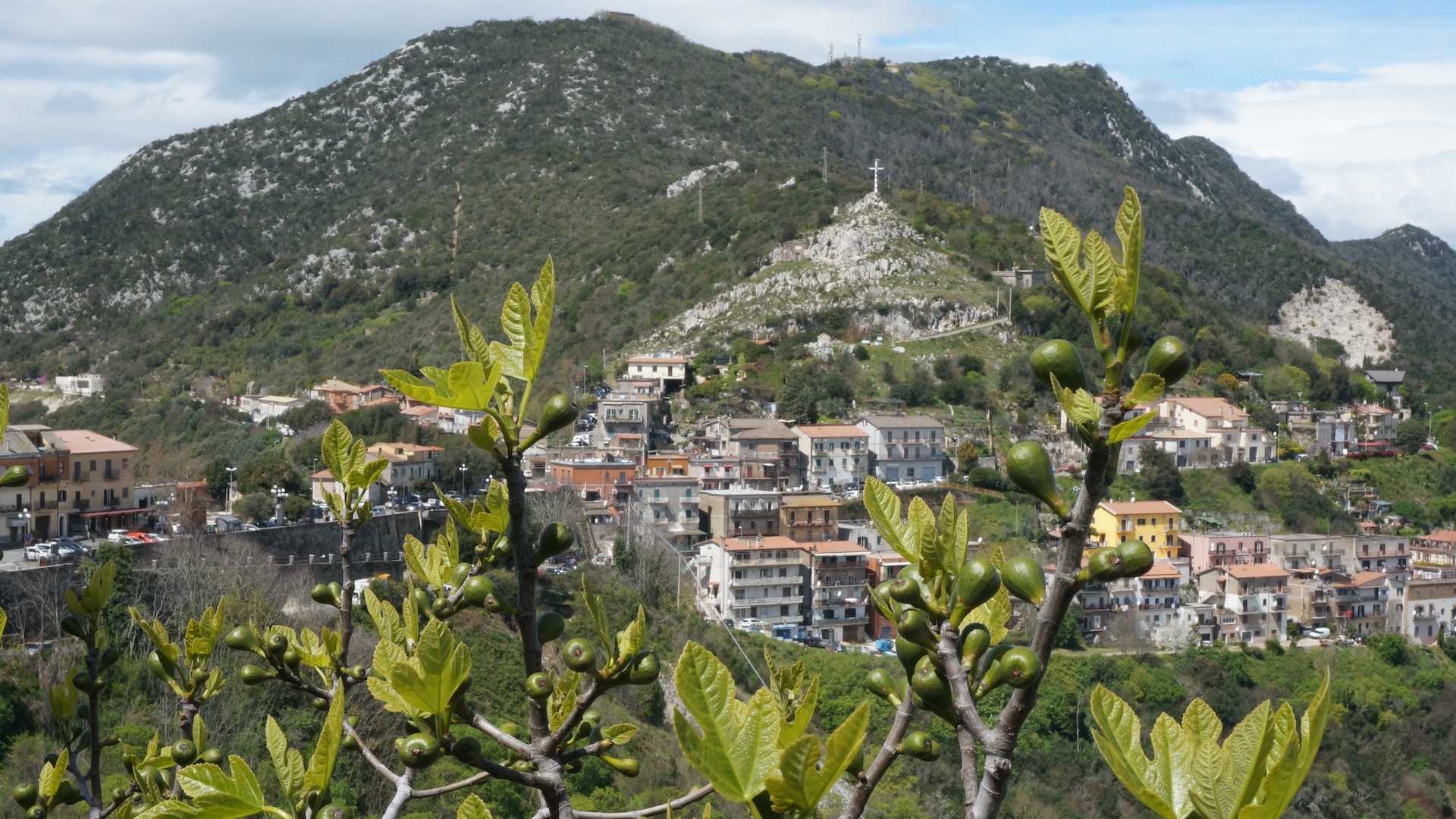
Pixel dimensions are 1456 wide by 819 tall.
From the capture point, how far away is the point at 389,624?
1.86 m

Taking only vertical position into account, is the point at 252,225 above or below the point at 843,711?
above

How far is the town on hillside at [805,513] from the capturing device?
25047 millimetres

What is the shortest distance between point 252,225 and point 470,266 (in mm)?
17652

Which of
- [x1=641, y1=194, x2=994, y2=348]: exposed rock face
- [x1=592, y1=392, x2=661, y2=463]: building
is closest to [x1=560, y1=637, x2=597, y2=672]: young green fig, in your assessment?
[x1=592, y1=392, x2=661, y2=463]: building

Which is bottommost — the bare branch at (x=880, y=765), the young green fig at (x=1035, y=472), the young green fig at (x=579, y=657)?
the bare branch at (x=880, y=765)

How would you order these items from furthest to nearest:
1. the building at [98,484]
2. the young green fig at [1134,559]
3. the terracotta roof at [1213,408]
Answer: the terracotta roof at [1213,408] → the building at [98,484] → the young green fig at [1134,559]

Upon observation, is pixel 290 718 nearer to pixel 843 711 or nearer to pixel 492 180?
pixel 843 711

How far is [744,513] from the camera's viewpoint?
29125mm

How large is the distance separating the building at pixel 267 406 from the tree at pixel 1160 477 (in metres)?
27.9

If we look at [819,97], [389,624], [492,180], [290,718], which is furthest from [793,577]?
[819,97]

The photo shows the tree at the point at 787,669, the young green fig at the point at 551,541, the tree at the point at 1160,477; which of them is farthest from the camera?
the tree at the point at 1160,477

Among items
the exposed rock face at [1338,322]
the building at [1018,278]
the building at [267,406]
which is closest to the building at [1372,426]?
the building at [1018,278]

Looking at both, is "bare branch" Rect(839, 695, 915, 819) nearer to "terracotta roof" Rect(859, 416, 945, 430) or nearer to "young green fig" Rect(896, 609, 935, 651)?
"young green fig" Rect(896, 609, 935, 651)

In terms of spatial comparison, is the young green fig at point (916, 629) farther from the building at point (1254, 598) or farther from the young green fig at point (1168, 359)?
the building at point (1254, 598)
